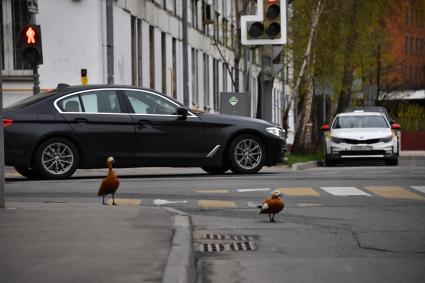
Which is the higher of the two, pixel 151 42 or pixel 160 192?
pixel 151 42

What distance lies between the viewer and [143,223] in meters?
11.4

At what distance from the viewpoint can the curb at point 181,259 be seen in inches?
310

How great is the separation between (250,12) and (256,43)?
18188 mm

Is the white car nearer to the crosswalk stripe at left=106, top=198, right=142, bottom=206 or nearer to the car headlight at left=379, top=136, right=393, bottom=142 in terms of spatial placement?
the car headlight at left=379, top=136, right=393, bottom=142

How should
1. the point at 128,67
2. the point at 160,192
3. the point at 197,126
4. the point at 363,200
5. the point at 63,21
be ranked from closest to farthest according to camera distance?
the point at 363,200 < the point at 160,192 < the point at 197,126 < the point at 63,21 < the point at 128,67

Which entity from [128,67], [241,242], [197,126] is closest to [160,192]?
[197,126]

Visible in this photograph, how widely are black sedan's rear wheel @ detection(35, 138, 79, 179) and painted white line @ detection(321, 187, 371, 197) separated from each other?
173 inches

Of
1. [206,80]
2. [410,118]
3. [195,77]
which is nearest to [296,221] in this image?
[195,77]

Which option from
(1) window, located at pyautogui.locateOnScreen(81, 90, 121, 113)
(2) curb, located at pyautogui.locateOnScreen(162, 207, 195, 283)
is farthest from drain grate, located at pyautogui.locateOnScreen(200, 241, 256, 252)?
(1) window, located at pyautogui.locateOnScreen(81, 90, 121, 113)

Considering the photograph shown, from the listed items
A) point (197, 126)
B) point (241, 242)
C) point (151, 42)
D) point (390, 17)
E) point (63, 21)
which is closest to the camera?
point (241, 242)

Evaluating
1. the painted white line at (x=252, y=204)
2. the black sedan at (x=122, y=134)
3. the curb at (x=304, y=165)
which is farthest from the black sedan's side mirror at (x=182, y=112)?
the curb at (x=304, y=165)

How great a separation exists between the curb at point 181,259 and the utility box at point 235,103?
2306 centimetres

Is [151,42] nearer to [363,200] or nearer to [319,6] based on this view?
[319,6]

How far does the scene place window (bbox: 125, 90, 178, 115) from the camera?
20172mm
